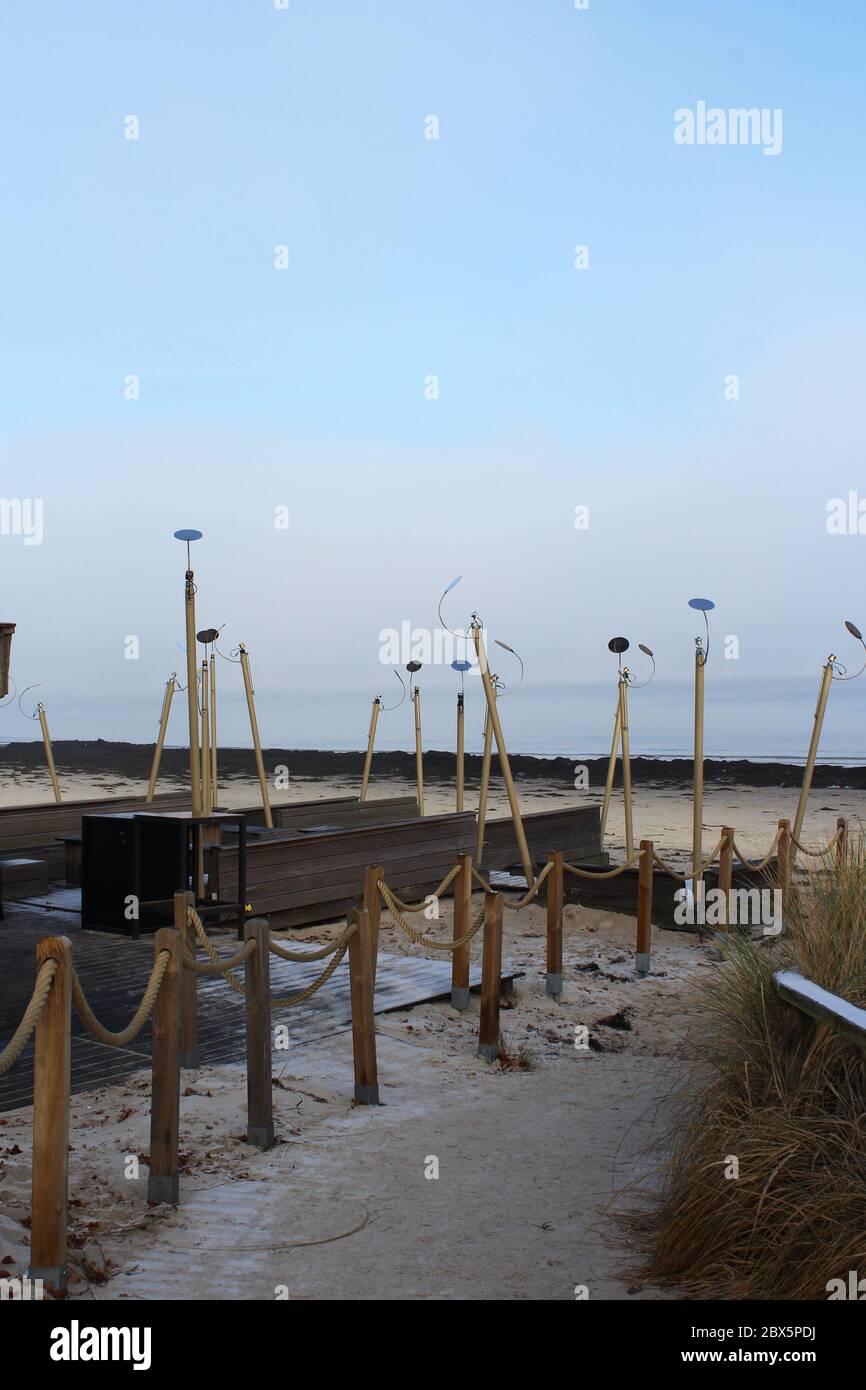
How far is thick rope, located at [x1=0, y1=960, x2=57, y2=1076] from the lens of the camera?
371cm

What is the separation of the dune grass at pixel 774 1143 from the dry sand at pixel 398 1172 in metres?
0.31

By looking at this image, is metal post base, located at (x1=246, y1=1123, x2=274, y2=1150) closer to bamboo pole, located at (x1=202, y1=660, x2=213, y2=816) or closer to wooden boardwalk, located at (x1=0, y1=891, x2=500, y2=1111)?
wooden boardwalk, located at (x1=0, y1=891, x2=500, y2=1111)

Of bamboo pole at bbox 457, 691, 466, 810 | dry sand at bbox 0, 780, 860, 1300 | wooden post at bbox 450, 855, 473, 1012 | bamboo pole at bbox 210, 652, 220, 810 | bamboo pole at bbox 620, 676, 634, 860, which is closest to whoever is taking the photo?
dry sand at bbox 0, 780, 860, 1300

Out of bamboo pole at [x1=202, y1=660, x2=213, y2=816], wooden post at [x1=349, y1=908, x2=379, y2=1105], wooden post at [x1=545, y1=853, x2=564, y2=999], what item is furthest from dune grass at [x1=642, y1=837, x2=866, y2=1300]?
bamboo pole at [x1=202, y1=660, x2=213, y2=816]

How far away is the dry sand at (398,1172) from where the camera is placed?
416cm

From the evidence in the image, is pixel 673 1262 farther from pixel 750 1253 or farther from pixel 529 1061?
pixel 529 1061

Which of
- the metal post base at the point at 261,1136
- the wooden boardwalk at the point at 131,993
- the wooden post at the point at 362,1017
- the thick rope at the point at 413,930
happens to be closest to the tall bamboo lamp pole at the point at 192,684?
the wooden boardwalk at the point at 131,993

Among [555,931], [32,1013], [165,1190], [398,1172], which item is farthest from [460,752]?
[32,1013]

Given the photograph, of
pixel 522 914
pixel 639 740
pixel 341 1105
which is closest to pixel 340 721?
pixel 639 740

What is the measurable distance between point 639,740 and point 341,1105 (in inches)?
2254

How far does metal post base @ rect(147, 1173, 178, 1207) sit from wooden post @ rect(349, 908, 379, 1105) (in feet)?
5.11

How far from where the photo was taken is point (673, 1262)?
409 centimetres

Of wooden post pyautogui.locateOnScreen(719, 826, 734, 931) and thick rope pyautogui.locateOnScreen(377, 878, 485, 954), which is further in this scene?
wooden post pyautogui.locateOnScreen(719, 826, 734, 931)

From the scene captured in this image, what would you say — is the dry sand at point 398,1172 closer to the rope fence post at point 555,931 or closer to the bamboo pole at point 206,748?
the rope fence post at point 555,931
